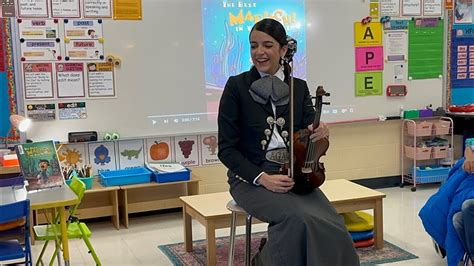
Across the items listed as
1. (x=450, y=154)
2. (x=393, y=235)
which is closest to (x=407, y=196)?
(x=450, y=154)

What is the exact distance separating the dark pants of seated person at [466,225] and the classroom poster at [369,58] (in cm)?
257

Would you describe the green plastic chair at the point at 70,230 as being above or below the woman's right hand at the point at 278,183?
below

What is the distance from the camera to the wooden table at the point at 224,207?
338 cm

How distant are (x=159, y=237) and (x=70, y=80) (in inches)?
55.9

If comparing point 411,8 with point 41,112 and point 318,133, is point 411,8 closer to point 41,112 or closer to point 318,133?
point 41,112

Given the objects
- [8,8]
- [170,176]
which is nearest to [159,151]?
Result: [170,176]

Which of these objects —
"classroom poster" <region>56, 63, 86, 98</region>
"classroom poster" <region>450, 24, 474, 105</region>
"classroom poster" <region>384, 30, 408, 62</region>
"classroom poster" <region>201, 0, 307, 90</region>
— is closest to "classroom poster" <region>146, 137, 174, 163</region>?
"classroom poster" <region>201, 0, 307, 90</region>

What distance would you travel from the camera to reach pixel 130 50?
15.0 feet

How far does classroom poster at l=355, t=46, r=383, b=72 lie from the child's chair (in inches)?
135

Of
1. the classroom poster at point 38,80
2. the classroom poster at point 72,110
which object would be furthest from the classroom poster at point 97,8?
the classroom poster at point 72,110

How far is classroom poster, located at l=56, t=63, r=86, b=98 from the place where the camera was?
443cm

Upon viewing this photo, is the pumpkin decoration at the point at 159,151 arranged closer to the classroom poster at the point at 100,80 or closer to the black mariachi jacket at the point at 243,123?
the classroom poster at the point at 100,80

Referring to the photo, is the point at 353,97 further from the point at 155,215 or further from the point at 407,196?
the point at 155,215

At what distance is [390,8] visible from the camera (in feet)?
17.7
